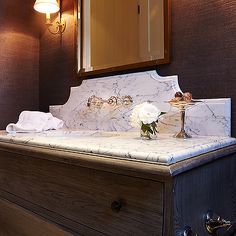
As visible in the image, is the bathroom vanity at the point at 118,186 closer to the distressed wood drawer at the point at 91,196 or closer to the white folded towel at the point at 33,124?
the distressed wood drawer at the point at 91,196

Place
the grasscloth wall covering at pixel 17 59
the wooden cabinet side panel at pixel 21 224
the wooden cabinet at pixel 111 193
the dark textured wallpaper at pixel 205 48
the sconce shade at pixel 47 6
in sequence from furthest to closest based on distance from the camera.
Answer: the grasscloth wall covering at pixel 17 59, the sconce shade at pixel 47 6, the dark textured wallpaper at pixel 205 48, the wooden cabinet side panel at pixel 21 224, the wooden cabinet at pixel 111 193

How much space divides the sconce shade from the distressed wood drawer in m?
1.07

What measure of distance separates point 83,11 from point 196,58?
0.84 meters

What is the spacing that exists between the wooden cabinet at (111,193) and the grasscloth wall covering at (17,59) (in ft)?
2.91

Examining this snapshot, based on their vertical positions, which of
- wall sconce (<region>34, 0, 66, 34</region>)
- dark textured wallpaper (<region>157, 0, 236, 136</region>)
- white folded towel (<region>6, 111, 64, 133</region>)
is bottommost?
white folded towel (<region>6, 111, 64, 133</region>)

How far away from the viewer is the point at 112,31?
142 centimetres

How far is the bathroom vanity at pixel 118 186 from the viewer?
59 centimetres

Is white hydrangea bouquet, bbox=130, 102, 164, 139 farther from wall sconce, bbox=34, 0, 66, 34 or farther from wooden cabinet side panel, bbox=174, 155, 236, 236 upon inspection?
wall sconce, bbox=34, 0, 66, 34

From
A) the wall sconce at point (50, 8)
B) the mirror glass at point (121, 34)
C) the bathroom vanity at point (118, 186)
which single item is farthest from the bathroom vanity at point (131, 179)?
the wall sconce at point (50, 8)

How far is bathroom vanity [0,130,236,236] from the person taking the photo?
1.94 feet

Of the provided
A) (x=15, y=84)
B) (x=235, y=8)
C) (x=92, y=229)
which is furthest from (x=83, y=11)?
(x=92, y=229)

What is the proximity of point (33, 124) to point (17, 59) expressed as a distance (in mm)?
750

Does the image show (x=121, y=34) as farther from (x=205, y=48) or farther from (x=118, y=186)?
(x=118, y=186)

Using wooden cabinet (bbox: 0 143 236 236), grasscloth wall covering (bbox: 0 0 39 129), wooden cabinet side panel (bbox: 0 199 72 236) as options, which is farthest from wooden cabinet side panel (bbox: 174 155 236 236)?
grasscloth wall covering (bbox: 0 0 39 129)
